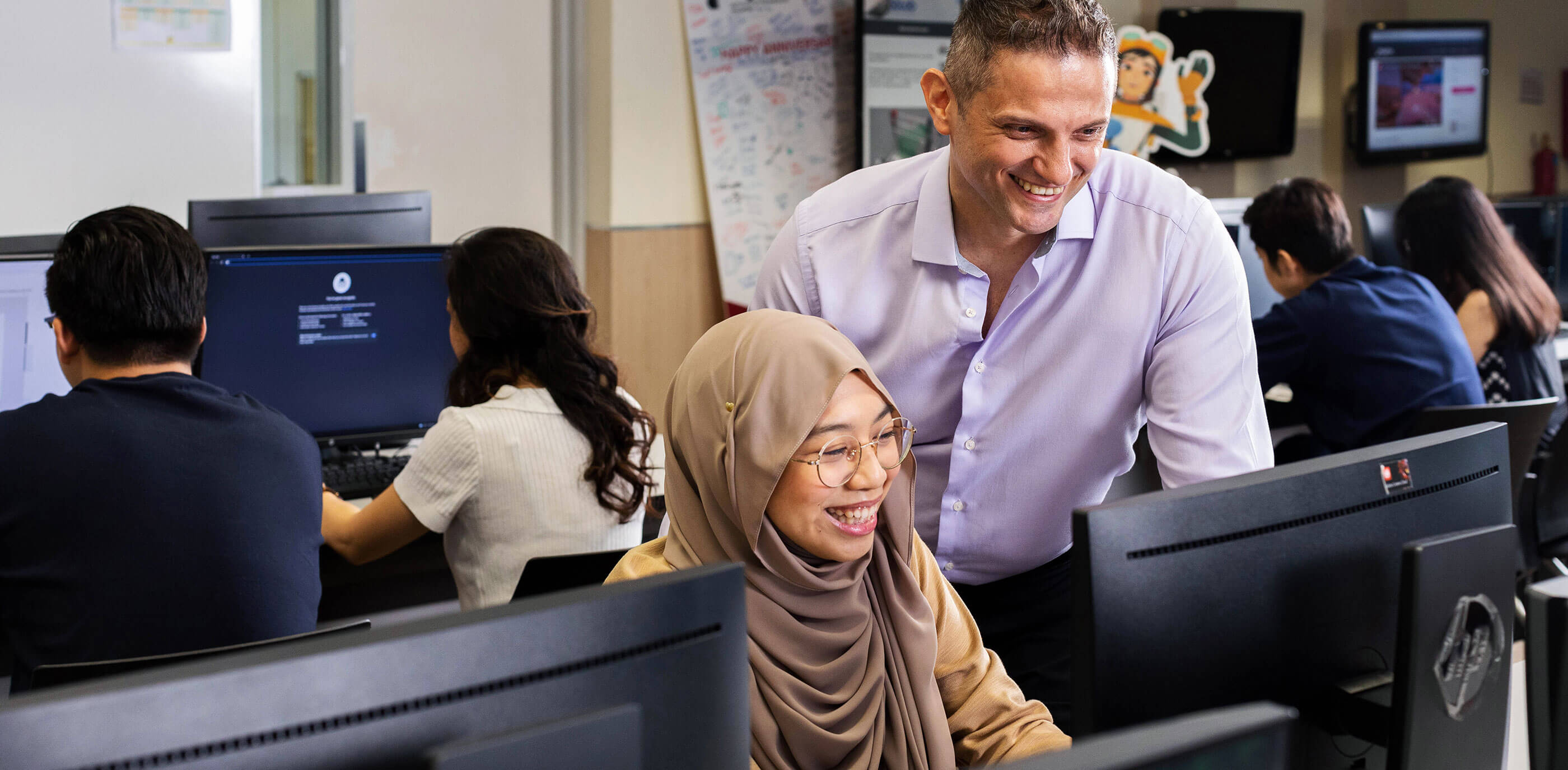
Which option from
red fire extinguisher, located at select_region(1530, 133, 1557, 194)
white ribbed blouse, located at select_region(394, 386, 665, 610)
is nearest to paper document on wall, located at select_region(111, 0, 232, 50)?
white ribbed blouse, located at select_region(394, 386, 665, 610)

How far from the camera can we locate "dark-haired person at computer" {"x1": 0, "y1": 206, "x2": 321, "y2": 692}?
1534 mm

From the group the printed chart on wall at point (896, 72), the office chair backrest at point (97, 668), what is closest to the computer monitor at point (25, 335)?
the office chair backrest at point (97, 668)

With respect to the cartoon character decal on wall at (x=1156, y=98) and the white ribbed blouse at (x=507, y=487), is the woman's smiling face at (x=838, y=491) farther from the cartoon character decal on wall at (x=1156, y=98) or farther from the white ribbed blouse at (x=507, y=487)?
the cartoon character decal on wall at (x=1156, y=98)

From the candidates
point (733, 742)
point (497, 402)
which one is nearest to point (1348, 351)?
point (497, 402)

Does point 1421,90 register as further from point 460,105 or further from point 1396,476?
point 1396,476

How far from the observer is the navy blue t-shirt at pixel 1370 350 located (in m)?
2.87

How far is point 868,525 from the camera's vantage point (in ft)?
4.56

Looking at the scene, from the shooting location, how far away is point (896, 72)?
15.2ft

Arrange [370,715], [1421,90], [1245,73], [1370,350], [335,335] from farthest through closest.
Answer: [1421,90] → [1245,73] → [1370,350] → [335,335] → [370,715]

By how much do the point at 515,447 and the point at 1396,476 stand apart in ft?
4.48

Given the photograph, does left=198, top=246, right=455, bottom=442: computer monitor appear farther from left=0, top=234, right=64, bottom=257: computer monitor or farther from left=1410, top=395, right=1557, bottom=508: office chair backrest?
left=1410, top=395, right=1557, bottom=508: office chair backrest

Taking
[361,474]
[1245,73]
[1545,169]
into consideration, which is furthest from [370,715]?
[1545,169]

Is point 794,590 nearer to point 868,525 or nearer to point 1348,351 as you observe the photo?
point 868,525

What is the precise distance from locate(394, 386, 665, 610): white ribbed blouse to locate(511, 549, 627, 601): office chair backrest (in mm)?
300
